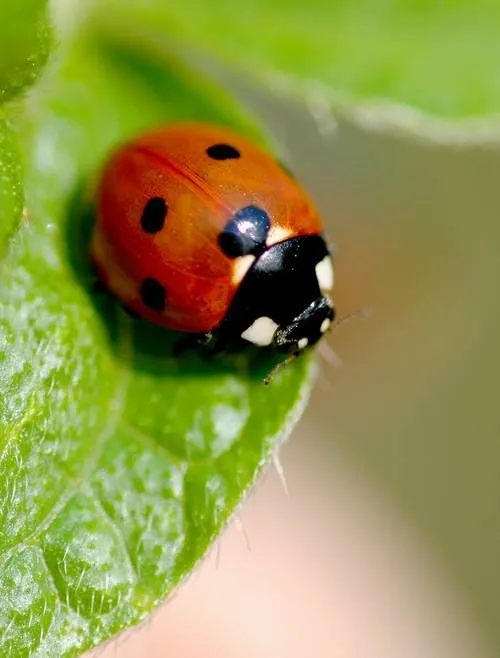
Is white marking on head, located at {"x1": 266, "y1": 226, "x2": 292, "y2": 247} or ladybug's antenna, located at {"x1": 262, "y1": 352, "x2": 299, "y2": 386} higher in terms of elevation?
white marking on head, located at {"x1": 266, "y1": 226, "x2": 292, "y2": 247}

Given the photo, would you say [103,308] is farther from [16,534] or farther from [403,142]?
[403,142]

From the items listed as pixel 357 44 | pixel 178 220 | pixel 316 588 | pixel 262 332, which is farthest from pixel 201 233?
pixel 316 588

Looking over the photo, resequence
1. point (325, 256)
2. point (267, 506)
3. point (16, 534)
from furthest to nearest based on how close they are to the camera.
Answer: point (267, 506) → point (325, 256) → point (16, 534)

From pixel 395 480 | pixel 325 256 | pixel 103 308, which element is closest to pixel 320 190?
pixel 395 480

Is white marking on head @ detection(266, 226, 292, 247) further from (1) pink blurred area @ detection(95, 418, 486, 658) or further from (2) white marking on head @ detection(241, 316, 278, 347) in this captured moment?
(1) pink blurred area @ detection(95, 418, 486, 658)

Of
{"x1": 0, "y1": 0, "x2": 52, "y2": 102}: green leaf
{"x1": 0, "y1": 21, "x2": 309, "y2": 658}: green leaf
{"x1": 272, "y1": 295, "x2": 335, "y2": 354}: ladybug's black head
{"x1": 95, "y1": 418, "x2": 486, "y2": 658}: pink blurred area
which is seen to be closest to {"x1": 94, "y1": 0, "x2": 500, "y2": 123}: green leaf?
{"x1": 0, "y1": 21, "x2": 309, "y2": 658}: green leaf

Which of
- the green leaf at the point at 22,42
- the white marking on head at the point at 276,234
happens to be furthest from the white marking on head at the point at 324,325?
the green leaf at the point at 22,42

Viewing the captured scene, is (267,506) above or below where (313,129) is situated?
below

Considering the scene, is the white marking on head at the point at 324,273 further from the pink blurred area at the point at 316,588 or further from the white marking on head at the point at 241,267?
the pink blurred area at the point at 316,588
